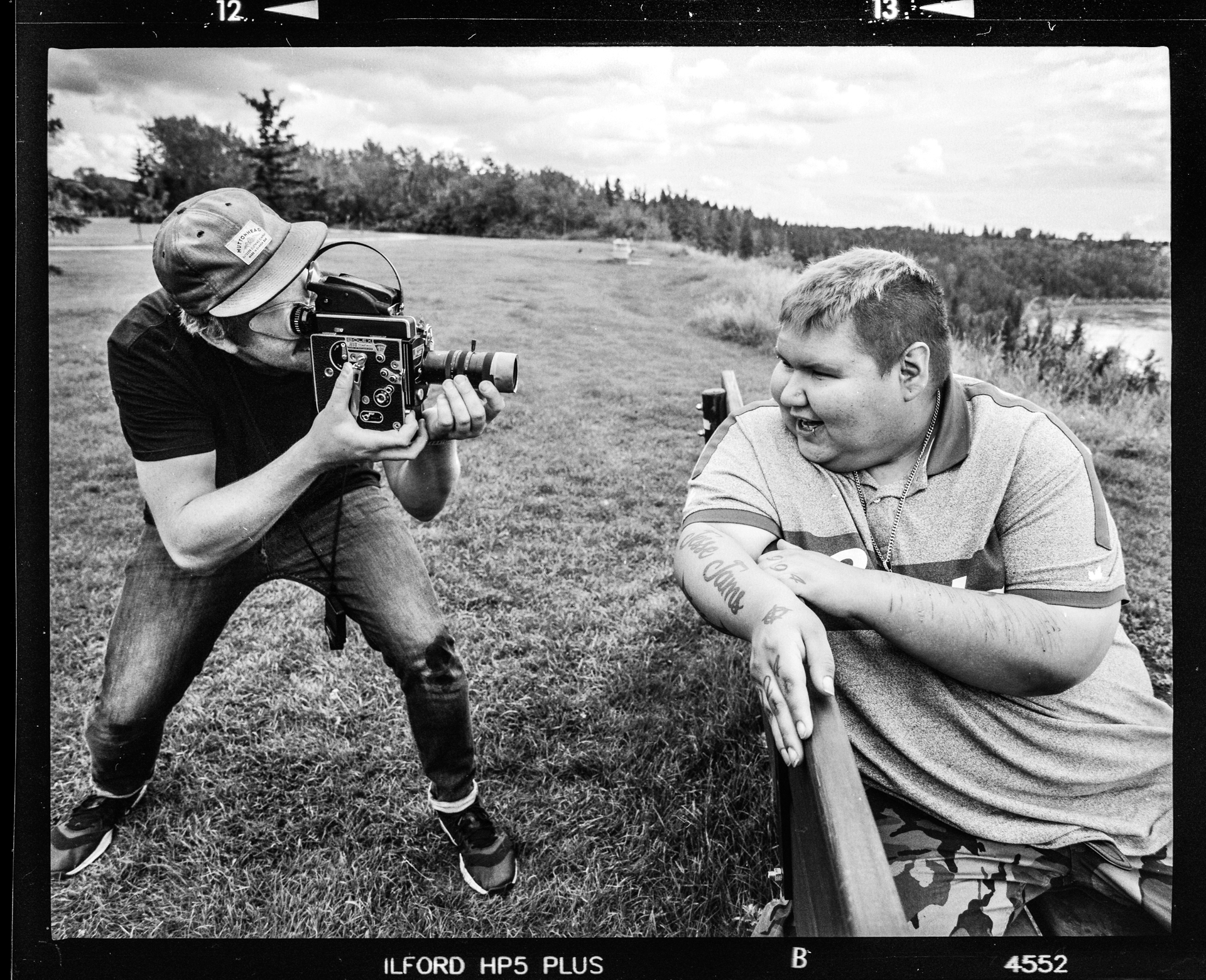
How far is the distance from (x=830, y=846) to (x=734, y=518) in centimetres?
61

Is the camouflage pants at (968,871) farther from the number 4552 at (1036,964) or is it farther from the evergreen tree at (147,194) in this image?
the evergreen tree at (147,194)

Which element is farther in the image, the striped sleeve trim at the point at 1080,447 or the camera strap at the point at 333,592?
the camera strap at the point at 333,592

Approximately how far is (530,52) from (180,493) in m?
1.22

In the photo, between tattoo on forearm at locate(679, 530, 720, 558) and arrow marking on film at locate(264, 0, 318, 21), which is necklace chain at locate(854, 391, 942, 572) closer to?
tattoo on forearm at locate(679, 530, 720, 558)

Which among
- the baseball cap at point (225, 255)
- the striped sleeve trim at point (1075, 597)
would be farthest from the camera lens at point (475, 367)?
the striped sleeve trim at point (1075, 597)

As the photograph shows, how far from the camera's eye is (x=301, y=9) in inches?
76.4

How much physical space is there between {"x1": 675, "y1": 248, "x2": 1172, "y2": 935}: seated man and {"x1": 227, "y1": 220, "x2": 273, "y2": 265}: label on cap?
1020 mm

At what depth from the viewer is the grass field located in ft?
6.38

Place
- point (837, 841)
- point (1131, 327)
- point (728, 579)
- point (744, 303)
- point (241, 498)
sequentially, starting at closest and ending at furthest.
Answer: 1. point (837, 841)
2. point (728, 579)
3. point (241, 498)
4. point (1131, 327)
5. point (744, 303)

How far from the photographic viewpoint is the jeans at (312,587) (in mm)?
1951

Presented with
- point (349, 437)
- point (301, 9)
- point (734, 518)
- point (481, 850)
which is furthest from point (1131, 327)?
point (301, 9)

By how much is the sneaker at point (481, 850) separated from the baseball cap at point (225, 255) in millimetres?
1188

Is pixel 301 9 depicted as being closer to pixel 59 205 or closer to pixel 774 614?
pixel 59 205

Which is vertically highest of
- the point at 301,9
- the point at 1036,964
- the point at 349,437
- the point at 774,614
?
the point at 301,9
